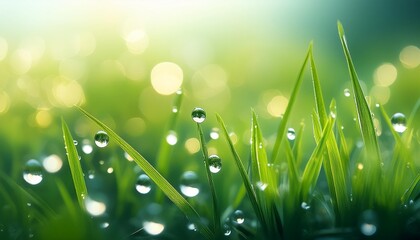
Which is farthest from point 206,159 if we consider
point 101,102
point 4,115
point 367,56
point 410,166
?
point 367,56

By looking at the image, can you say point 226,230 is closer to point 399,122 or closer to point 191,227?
point 191,227

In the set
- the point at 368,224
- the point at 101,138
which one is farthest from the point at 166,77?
the point at 368,224

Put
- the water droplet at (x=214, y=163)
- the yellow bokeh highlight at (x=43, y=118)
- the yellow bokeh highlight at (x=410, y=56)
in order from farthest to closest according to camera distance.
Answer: the yellow bokeh highlight at (x=410, y=56) < the yellow bokeh highlight at (x=43, y=118) < the water droplet at (x=214, y=163)

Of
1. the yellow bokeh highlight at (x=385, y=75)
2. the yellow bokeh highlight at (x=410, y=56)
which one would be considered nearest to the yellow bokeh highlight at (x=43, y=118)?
the yellow bokeh highlight at (x=385, y=75)

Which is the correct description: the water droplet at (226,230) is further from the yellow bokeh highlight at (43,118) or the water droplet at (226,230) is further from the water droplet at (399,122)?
the yellow bokeh highlight at (43,118)

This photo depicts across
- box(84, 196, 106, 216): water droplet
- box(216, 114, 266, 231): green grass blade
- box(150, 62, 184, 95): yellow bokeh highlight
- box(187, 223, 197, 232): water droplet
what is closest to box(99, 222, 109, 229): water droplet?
box(84, 196, 106, 216): water droplet

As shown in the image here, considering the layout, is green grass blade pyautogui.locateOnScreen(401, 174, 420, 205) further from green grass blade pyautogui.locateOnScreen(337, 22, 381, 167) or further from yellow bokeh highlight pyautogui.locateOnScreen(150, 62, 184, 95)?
yellow bokeh highlight pyautogui.locateOnScreen(150, 62, 184, 95)
